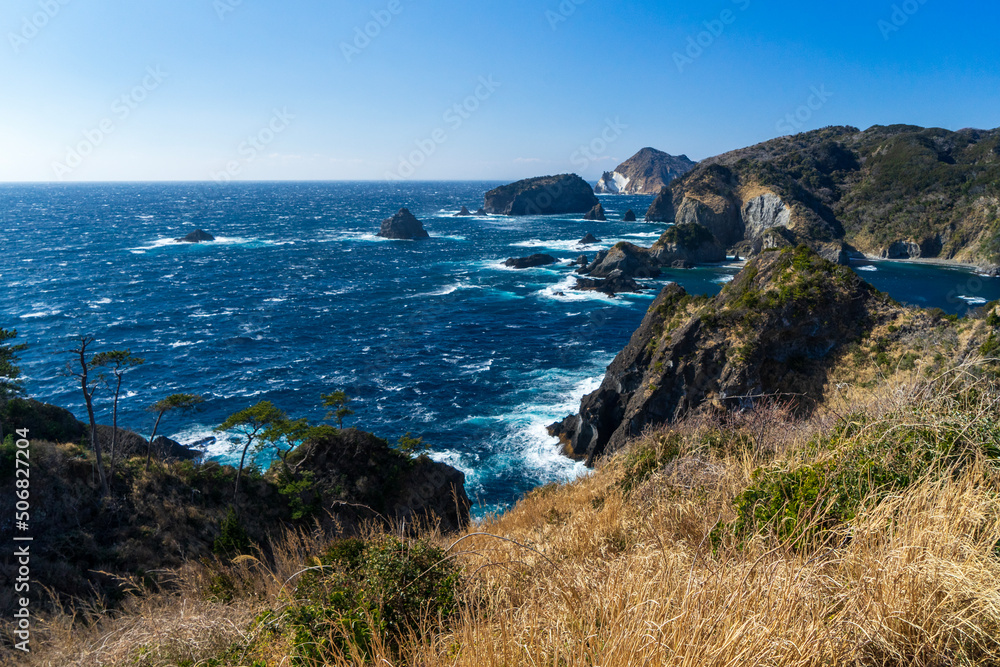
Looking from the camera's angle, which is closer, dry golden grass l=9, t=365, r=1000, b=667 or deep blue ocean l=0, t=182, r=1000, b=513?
dry golden grass l=9, t=365, r=1000, b=667

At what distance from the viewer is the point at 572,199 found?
176 m

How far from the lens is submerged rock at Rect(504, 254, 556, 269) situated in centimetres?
8638

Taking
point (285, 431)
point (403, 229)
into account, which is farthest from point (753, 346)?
point (403, 229)

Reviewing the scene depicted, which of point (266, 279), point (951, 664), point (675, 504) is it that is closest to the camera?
point (951, 664)

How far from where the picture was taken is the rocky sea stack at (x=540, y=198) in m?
172

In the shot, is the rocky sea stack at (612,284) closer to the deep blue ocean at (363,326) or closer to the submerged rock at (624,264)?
the submerged rock at (624,264)

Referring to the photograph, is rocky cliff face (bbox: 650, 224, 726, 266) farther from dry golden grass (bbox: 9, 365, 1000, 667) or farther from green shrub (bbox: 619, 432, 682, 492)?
dry golden grass (bbox: 9, 365, 1000, 667)

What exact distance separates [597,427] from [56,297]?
6790 cm

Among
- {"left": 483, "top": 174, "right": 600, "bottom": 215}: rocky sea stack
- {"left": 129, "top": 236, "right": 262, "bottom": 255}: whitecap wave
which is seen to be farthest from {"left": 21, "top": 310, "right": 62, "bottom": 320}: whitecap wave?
{"left": 483, "top": 174, "right": 600, "bottom": 215}: rocky sea stack

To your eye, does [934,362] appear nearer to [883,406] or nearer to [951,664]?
[883,406]

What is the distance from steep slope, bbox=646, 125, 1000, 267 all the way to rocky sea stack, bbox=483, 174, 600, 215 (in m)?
51.4

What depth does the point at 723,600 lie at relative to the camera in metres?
3.49

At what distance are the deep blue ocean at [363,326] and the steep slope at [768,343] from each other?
5801 millimetres

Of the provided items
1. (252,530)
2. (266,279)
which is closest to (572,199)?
(266,279)
